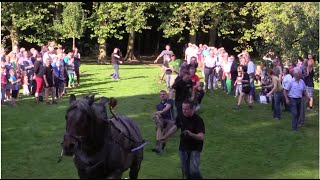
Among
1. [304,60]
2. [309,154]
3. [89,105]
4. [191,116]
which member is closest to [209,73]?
[304,60]

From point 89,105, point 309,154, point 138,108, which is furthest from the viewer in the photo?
point 138,108

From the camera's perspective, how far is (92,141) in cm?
670

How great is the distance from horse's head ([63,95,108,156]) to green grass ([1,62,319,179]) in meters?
0.71

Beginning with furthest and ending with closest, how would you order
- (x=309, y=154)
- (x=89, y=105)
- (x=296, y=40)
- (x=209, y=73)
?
(x=209, y=73), (x=296, y=40), (x=309, y=154), (x=89, y=105)

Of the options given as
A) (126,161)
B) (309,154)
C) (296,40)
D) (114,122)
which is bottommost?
(309,154)

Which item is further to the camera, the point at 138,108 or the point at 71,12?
the point at 71,12

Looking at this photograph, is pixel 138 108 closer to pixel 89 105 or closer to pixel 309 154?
pixel 309 154

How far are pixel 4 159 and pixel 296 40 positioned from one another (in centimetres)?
1180

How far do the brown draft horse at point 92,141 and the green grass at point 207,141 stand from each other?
442 millimetres

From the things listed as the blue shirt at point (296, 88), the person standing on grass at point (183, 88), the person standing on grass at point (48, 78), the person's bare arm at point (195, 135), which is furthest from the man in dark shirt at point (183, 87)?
the person standing on grass at point (48, 78)

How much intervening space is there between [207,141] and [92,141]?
6972mm

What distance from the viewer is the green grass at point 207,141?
9.93m

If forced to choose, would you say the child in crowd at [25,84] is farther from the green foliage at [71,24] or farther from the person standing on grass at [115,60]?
the person standing on grass at [115,60]

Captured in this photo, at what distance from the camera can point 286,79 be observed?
52.4 ft
